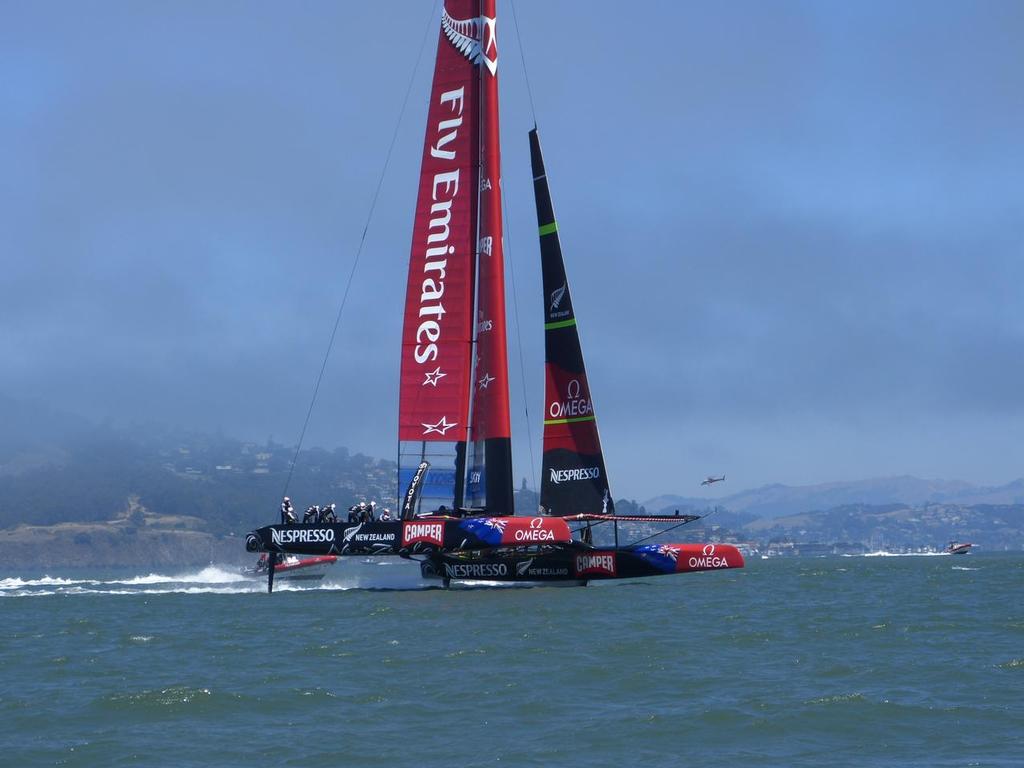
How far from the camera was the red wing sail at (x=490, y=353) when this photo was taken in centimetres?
3584

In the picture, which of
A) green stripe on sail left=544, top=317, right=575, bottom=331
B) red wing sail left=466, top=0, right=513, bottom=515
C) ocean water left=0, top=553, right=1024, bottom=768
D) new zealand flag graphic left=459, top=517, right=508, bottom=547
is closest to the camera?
ocean water left=0, top=553, right=1024, bottom=768

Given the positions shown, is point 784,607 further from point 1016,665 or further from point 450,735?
point 450,735

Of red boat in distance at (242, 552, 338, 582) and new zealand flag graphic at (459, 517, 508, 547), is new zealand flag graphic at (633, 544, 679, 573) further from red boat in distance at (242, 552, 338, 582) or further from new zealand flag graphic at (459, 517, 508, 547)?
red boat in distance at (242, 552, 338, 582)

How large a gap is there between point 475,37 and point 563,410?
10.4 meters

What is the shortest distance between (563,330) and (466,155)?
18.5 ft

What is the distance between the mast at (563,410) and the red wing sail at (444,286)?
3.01 m

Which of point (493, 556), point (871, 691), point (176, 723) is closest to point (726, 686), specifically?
point (871, 691)

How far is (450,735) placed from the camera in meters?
14.9

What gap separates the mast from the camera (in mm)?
37125

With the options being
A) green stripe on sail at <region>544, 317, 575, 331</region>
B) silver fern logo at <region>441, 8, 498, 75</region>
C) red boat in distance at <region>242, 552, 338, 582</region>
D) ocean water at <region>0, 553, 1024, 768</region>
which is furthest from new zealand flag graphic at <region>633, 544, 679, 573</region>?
red boat in distance at <region>242, 552, 338, 582</region>

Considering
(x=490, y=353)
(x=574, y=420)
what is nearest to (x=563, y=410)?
(x=574, y=420)

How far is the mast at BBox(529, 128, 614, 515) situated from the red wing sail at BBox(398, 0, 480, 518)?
3008 mm

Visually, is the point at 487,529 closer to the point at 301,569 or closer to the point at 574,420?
the point at 574,420

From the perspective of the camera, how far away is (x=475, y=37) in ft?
120
